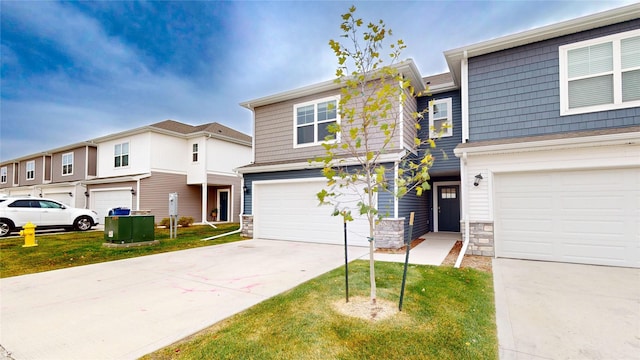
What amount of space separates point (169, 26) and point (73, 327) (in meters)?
14.8

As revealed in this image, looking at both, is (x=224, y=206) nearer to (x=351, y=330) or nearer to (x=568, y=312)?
(x=351, y=330)

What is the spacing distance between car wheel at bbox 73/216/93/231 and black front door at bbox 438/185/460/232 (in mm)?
16676

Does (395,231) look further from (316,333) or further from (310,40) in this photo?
(310,40)

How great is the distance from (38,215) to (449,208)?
58.1 ft

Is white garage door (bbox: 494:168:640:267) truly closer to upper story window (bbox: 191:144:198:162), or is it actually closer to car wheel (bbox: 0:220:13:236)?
upper story window (bbox: 191:144:198:162)

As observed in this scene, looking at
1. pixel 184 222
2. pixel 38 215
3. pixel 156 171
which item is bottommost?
pixel 184 222

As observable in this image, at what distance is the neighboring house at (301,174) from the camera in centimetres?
910

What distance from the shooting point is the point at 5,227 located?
463 inches

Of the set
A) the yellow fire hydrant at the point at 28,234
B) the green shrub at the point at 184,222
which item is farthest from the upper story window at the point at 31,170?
the yellow fire hydrant at the point at 28,234

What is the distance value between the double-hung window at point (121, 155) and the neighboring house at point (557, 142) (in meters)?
18.2

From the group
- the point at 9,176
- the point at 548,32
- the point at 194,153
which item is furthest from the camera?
the point at 9,176

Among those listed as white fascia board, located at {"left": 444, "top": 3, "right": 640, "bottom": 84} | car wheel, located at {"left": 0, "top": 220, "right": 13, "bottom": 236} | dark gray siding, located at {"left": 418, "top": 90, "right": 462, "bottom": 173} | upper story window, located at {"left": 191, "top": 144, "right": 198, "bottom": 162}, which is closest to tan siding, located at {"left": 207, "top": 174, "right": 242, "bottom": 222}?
upper story window, located at {"left": 191, "top": 144, "right": 198, "bottom": 162}

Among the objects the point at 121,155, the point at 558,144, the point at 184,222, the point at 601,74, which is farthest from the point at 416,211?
the point at 121,155

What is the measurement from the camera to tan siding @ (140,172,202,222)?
16.1 meters
